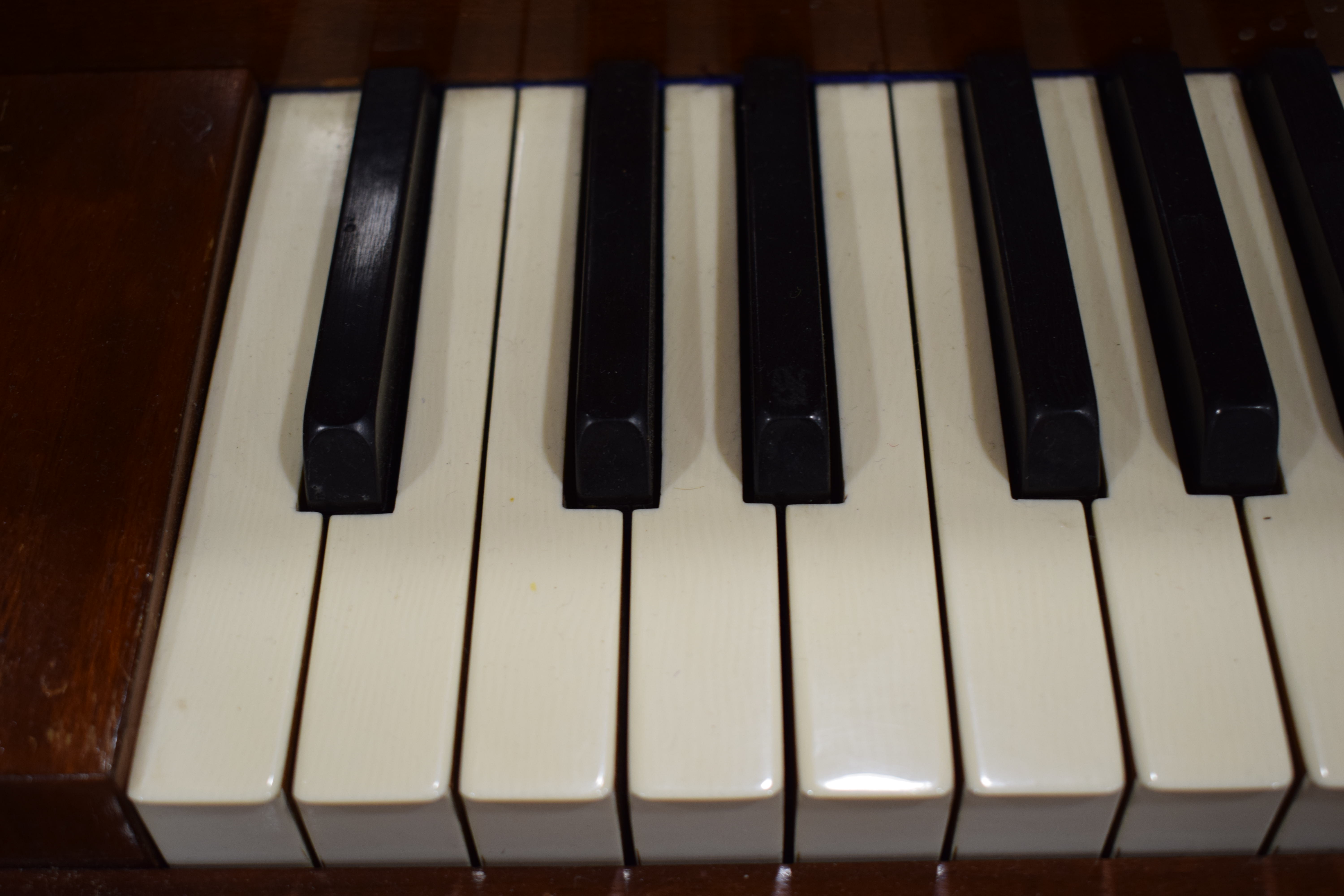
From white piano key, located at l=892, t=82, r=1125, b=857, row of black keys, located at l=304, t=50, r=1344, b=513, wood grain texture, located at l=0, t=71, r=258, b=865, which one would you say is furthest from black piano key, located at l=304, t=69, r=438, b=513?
white piano key, located at l=892, t=82, r=1125, b=857

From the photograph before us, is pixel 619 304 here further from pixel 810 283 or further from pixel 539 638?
pixel 539 638

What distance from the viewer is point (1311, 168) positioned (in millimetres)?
971

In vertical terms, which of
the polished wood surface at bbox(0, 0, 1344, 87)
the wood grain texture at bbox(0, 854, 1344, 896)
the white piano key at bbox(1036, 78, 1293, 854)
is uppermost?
the polished wood surface at bbox(0, 0, 1344, 87)

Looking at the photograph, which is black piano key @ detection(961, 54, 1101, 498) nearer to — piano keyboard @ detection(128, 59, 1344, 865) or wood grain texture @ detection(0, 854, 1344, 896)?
piano keyboard @ detection(128, 59, 1344, 865)

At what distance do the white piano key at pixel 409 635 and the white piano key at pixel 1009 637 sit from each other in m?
0.36

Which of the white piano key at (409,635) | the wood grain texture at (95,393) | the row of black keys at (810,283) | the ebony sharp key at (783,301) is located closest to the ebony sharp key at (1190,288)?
the row of black keys at (810,283)

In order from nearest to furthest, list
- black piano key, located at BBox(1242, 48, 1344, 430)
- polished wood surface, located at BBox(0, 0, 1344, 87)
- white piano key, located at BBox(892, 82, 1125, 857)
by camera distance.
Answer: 1. white piano key, located at BBox(892, 82, 1125, 857)
2. black piano key, located at BBox(1242, 48, 1344, 430)
3. polished wood surface, located at BBox(0, 0, 1344, 87)

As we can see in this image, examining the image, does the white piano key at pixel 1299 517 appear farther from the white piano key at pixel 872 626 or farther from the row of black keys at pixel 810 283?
the white piano key at pixel 872 626

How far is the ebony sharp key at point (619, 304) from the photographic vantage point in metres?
0.83

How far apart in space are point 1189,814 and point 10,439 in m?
0.94

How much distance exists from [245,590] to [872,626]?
465 mm

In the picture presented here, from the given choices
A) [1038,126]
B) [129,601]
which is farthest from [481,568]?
[1038,126]

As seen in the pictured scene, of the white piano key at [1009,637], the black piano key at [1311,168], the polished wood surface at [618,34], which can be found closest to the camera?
the white piano key at [1009,637]

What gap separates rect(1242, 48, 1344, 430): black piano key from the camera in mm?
918
